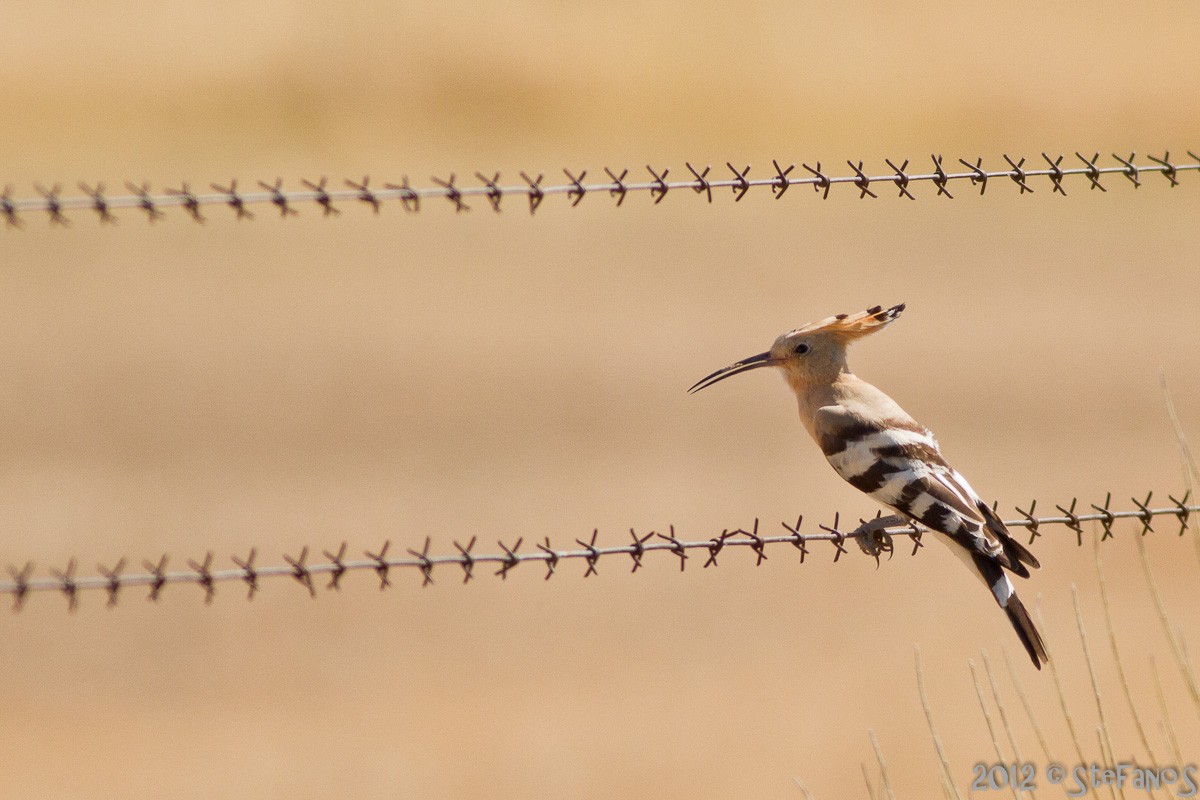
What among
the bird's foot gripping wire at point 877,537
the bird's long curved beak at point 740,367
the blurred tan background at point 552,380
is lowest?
the bird's foot gripping wire at point 877,537

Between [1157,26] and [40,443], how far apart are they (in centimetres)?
2070

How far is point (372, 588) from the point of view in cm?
1355

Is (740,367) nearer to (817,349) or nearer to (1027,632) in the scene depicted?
(817,349)

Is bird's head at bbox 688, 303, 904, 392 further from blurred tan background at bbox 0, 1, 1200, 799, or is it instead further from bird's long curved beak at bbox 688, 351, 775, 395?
blurred tan background at bbox 0, 1, 1200, 799

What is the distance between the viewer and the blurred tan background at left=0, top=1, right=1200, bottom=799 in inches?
457

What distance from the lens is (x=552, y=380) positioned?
56.1ft

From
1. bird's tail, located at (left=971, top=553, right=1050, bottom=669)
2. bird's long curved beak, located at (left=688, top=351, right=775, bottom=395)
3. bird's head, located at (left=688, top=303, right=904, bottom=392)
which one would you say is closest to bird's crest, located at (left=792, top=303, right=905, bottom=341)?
bird's head, located at (left=688, top=303, right=904, bottom=392)

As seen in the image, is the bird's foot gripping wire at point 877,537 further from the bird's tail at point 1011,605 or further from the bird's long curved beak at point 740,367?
the bird's long curved beak at point 740,367

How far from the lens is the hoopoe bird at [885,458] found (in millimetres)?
5715

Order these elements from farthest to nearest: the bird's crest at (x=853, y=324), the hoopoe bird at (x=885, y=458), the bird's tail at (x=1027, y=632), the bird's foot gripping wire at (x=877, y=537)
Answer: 1. the bird's crest at (x=853, y=324)
2. the bird's foot gripping wire at (x=877, y=537)
3. the hoopoe bird at (x=885, y=458)
4. the bird's tail at (x=1027, y=632)

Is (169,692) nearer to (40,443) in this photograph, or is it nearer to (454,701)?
(454,701)

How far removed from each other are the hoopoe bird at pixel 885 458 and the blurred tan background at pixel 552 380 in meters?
4.83

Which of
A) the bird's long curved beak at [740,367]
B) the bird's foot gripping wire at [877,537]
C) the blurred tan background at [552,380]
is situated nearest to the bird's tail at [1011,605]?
the bird's foot gripping wire at [877,537]

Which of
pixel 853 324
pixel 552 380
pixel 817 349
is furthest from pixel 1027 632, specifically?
pixel 552 380
